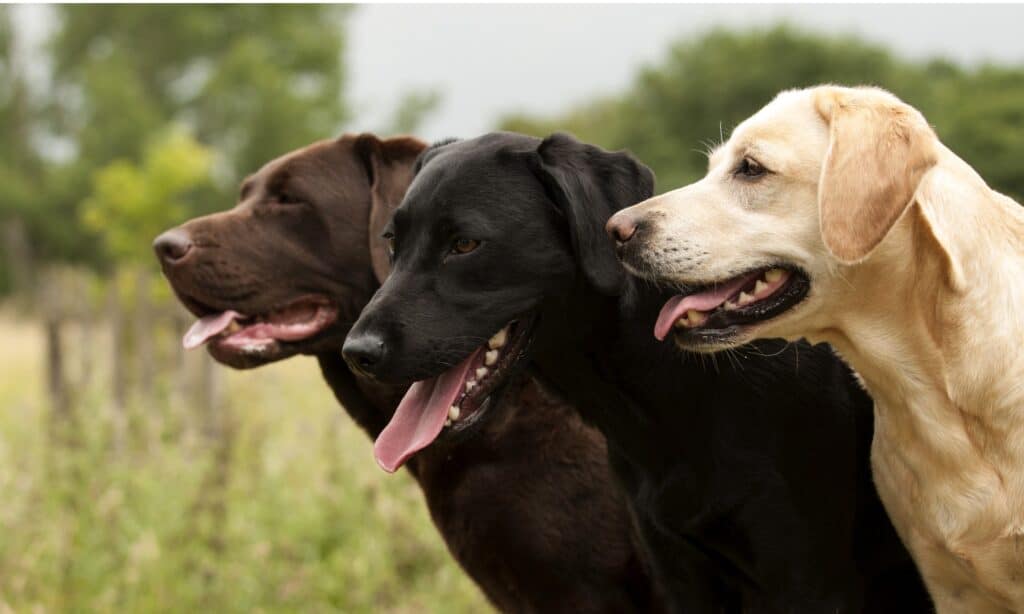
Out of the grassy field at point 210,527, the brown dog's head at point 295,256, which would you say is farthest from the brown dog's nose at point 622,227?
the grassy field at point 210,527

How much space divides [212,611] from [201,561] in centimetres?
25

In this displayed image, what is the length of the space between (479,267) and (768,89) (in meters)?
32.9

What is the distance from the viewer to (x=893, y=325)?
10.3 feet

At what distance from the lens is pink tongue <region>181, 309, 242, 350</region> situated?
4.02m

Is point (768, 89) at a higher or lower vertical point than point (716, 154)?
lower

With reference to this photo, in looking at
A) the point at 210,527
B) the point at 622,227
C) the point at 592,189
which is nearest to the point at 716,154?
the point at 592,189

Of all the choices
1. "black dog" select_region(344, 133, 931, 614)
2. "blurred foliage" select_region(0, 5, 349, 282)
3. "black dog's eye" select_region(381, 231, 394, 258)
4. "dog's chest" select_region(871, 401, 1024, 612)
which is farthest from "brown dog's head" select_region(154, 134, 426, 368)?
"blurred foliage" select_region(0, 5, 349, 282)

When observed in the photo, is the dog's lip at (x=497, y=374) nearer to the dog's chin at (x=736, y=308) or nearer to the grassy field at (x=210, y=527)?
the dog's chin at (x=736, y=308)

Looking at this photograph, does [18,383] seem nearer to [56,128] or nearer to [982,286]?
[982,286]

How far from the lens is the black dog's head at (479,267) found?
3105 mm

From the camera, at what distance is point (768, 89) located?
113ft

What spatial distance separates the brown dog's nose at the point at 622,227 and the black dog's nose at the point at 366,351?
66 centimetres

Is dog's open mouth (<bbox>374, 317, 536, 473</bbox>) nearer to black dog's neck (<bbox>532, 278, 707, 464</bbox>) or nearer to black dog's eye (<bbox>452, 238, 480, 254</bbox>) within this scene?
black dog's neck (<bbox>532, 278, 707, 464</bbox>)

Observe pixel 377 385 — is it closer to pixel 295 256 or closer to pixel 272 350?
pixel 272 350
